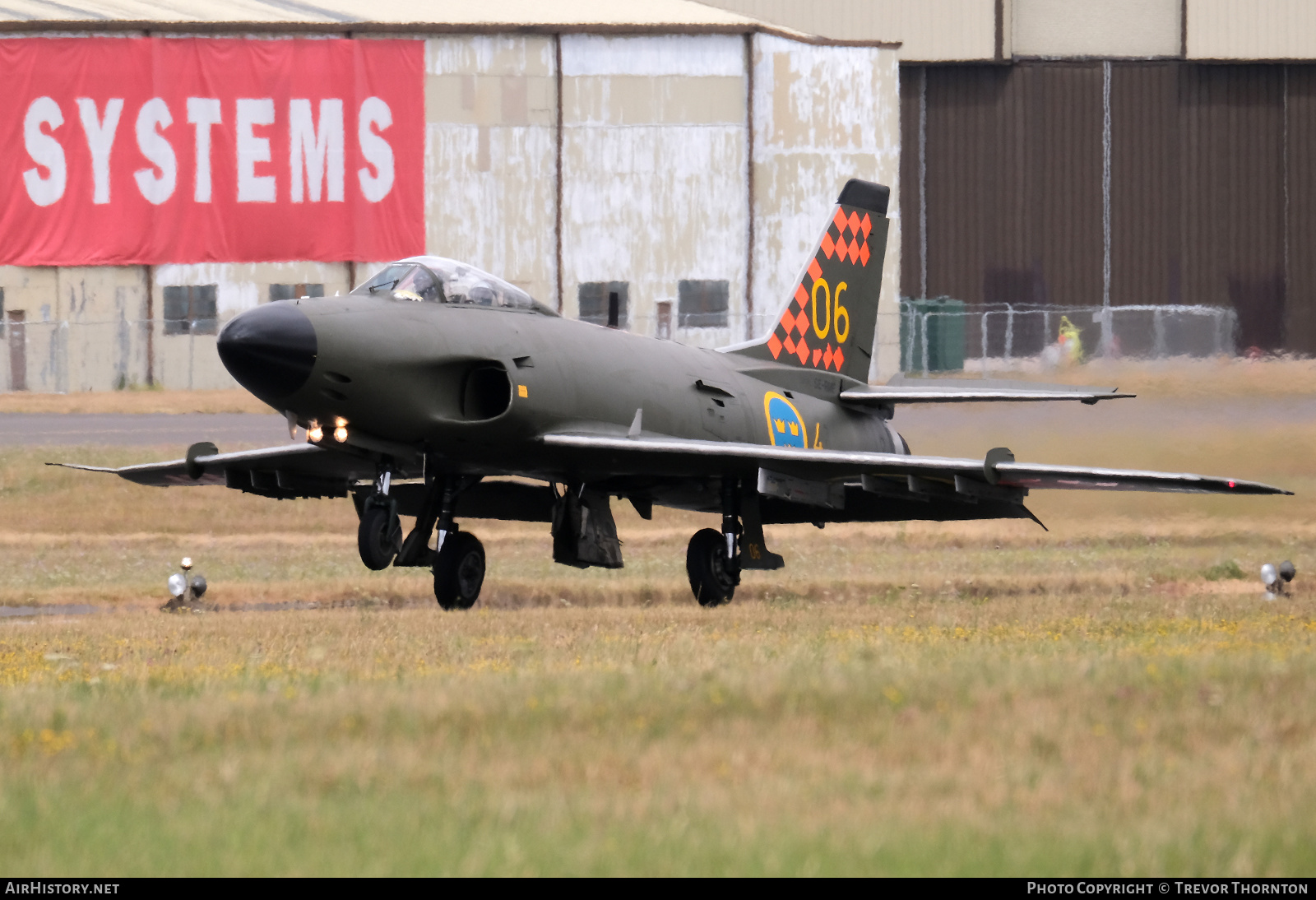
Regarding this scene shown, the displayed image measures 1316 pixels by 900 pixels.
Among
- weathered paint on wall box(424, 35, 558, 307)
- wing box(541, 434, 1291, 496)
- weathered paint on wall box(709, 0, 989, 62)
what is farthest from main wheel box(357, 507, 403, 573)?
weathered paint on wall box(709, 0, 989, 62)

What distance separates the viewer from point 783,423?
1920 centimetres

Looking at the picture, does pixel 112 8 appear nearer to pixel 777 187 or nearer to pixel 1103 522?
pixel 777 187

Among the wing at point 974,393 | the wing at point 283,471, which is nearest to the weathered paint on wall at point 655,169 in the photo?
the wing at point 974,393

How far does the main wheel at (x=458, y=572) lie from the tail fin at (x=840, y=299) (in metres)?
4.51

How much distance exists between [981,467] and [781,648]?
508 cm

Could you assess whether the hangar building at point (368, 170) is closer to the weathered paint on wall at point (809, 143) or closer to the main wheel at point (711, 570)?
the weathered paint on wall at point (809, 143)

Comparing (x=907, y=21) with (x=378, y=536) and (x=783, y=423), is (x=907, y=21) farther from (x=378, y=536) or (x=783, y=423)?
(x=378, y=536)

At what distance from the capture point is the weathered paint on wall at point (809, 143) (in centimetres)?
4828

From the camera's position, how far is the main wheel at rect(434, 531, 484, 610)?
55.4ft

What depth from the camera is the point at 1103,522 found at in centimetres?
2436

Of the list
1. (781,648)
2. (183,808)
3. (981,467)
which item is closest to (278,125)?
(981,467)

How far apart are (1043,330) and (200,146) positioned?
24990mm

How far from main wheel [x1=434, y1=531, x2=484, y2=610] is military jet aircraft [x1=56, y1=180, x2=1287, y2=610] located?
23mm

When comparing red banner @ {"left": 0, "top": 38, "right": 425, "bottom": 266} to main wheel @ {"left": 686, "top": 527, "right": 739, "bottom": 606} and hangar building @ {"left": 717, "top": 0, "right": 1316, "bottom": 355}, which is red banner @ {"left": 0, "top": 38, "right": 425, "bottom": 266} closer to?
hangar building @ {"left": 717, "top": 0, "right": 1316, "bottom": 355}
